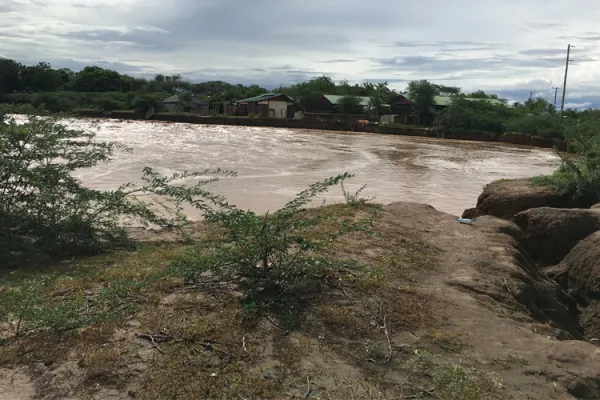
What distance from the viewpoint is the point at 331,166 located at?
2455cm

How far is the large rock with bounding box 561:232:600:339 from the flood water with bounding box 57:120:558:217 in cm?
729

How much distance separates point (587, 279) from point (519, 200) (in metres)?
3.94

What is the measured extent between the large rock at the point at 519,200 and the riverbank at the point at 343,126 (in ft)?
101

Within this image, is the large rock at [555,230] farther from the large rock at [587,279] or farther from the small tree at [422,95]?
the small tree at [422,95]

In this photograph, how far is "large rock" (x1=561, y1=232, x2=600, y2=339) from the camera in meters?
6.05

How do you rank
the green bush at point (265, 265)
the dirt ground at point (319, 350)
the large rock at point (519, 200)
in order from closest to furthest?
1. the dirt ground at point (319, 350)
2. the green bush at point (265, 265)
3. the large rock at point (519, 200)

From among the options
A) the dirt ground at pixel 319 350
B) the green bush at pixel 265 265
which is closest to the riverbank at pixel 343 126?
the dirt ground at pixel 319 350

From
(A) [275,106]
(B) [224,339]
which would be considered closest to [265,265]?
(B) [224,339]

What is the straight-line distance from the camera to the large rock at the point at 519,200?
1025cm

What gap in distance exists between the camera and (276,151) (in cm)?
3003

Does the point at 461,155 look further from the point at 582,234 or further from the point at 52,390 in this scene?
the point at 52,390

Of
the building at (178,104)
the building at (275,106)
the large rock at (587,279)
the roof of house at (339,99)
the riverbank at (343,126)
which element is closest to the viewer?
the large rock at (587,279)

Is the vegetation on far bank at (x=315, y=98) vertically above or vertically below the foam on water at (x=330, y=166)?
above

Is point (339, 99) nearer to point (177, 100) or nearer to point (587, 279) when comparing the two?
point (177, 100)
